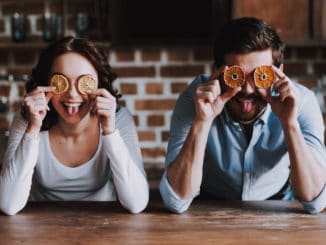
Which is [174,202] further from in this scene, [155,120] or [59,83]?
[155,120]

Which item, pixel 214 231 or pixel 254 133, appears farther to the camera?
pixel 254 133

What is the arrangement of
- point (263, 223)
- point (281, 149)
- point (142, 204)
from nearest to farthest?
point (263, 223) → point (142, 204) → point (281, 149)

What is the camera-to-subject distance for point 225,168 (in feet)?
6.08

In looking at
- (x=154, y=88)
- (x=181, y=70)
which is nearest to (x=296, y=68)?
(x=181, y=70)

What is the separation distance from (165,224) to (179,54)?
6.23ft

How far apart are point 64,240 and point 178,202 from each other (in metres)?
0.35

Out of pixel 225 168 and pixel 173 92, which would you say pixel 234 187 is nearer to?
pixel 225 168

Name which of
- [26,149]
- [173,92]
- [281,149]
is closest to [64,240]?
[26,149]

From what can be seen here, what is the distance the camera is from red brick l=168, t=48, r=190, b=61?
3.22m

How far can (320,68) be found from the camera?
328 cm

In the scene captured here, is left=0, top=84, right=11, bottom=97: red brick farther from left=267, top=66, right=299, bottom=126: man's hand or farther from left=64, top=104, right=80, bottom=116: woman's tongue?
left=267, top=66, right=299, bottom=126: man's hand

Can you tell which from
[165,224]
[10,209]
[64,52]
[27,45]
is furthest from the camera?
[27,45]

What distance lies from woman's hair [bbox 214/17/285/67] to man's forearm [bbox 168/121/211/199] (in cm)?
25

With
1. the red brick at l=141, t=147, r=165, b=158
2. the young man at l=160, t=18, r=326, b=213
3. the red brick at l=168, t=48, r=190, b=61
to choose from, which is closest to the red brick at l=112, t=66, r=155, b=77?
the red brick at l=168, t=48, r=190, b=61
